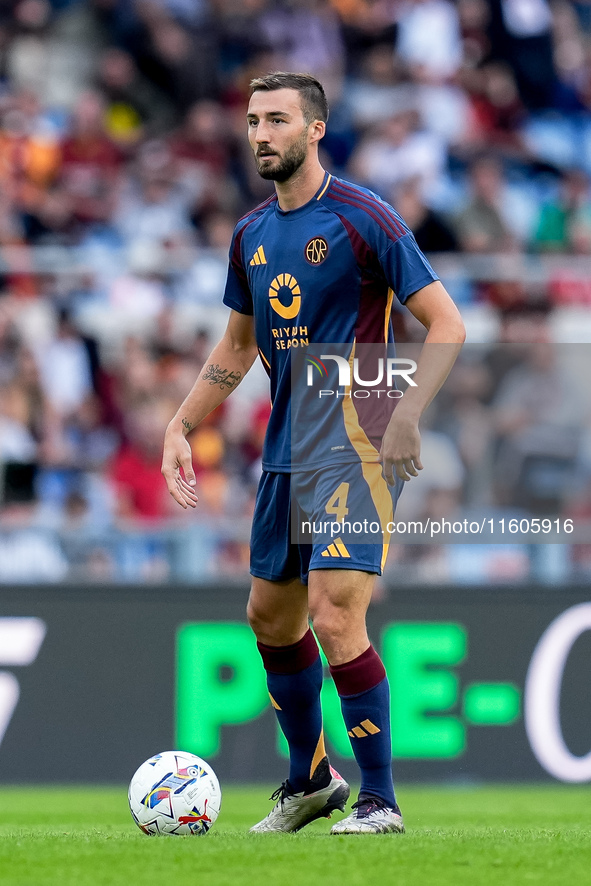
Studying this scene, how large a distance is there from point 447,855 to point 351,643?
2.50 ft

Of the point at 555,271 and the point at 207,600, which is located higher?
the point at 555,271

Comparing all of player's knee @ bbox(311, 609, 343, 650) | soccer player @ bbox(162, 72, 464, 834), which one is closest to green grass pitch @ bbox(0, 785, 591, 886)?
soccer player @ bbox(162, 72, 464, 834)

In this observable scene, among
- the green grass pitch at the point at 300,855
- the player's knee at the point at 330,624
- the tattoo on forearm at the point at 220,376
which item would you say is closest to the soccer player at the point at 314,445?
the player's knee at the point at 330,624

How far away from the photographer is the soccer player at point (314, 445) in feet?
14.5

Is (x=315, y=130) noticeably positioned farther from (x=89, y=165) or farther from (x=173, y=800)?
(x=89, y=165)

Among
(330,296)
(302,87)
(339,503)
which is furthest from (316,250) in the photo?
(339,503)

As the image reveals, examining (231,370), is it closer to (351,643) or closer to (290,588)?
(290,588)

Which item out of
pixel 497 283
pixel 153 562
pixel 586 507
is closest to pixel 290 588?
pixel 153 562

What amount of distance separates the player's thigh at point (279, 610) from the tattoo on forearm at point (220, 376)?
76 cm

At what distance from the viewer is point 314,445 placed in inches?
183

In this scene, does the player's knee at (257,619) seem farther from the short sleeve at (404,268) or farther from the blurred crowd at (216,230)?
the blurred crowd at (216,230)

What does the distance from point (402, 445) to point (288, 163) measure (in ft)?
3.45

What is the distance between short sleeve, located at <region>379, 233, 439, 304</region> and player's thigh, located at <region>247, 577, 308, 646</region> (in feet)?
3.42

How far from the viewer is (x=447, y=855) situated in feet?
13.0
